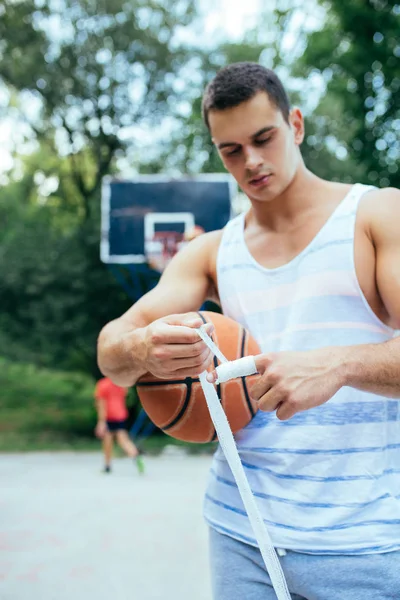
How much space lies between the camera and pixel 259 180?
1.81 m

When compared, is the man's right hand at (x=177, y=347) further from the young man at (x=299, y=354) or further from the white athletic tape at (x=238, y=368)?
the white athletic tape at (x=238, y=368)

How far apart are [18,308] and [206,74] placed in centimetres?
766

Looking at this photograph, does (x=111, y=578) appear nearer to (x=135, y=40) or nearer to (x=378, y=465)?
(x=378, y=465)

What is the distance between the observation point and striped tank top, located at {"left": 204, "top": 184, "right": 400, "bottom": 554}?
1555 millimetres

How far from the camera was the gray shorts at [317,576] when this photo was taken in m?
1.51

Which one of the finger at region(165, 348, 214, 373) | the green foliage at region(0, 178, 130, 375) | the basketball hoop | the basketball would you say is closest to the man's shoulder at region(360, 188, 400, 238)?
the basketball

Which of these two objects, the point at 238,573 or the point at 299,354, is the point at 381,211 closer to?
the point at 299,354

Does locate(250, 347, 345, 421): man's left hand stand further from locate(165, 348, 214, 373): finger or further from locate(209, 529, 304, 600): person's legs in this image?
locate(209, 529, 304, 600): person's legs

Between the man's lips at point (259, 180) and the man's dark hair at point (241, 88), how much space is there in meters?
0.19

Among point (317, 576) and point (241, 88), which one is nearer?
point (317, 576)

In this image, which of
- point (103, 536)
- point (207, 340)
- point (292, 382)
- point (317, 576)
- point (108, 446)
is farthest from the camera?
point (108, 446)

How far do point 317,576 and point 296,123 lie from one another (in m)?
1.17

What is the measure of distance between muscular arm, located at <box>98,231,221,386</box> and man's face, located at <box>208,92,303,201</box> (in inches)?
9.9

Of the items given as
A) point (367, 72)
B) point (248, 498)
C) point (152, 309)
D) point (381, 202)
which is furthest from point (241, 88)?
point (367, 72)
